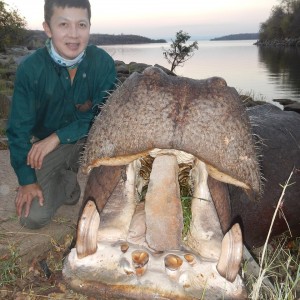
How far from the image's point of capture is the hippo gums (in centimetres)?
178

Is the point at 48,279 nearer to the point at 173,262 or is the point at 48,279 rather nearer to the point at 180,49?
the point at 173,262

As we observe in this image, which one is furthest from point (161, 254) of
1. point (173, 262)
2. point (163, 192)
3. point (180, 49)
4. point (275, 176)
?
point (180, 49)

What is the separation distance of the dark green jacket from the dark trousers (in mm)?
289

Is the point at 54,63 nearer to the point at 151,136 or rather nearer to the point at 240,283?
the point at 151,136

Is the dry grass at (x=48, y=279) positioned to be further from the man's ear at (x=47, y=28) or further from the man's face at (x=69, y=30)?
the man's ear at (x=47, y=28)

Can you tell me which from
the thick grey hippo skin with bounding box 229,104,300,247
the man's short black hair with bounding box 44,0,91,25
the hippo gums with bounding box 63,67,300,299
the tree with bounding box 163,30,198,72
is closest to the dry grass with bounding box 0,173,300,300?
the thick grey hippo skin with bounding box 229,104,300,247

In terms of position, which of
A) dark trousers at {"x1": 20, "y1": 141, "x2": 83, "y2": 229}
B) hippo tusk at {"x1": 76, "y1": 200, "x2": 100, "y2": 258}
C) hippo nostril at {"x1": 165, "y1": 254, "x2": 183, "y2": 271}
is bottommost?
dark trousers at {"x1": 20, "y1": 141, "x2": 83, "y2": 229}

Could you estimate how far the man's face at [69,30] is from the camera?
132 inches

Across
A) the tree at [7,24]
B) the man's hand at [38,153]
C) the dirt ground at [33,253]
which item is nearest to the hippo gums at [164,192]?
the dirt ground at [33,253]

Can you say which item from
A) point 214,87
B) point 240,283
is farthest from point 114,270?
point 214,87

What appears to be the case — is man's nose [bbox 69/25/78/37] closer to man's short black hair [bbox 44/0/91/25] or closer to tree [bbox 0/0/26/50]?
man's short black hair [bbox 44/0/91/25]

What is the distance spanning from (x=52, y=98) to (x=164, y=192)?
1991mm

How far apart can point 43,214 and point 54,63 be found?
1.22m

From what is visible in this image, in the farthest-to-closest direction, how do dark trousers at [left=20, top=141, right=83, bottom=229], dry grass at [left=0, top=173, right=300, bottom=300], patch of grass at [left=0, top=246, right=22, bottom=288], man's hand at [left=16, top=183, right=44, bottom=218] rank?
dark trousers at [left=20, top=141, right=83, bottom=229], man's hand at [left=16, top=183, right=44, bottom=218], patch of grass at [left=0, top=246, right=22, bottom=288], dry grass at [left=0, top=173, right=300, bottom=300]
